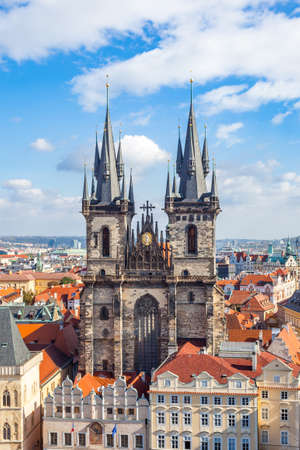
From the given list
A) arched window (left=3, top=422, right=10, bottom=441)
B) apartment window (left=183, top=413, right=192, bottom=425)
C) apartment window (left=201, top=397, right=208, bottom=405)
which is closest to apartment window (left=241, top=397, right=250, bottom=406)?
apartment window (left=201, top=397, right=208, bottom=405)

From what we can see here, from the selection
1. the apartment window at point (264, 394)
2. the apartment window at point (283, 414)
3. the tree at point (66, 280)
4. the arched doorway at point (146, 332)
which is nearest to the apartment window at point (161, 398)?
the apartment window at point (264, 394)

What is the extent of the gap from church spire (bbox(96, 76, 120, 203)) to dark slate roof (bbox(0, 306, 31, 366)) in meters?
21.0

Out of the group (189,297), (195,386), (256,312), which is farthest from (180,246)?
(256,312)

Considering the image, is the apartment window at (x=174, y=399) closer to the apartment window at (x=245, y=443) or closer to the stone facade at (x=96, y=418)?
the stone facade at (x=96, y=418)

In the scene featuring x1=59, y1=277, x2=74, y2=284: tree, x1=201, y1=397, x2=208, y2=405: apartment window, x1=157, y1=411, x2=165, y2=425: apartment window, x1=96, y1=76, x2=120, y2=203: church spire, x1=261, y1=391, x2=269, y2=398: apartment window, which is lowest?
x1=157, y1=411, x2=165, y2=425: apartment window

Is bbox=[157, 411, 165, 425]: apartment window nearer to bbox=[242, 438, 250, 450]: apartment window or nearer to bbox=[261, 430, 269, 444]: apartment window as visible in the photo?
bbox=[242, 438, 250, 450]: apartment window

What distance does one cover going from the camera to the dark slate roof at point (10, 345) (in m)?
58.4

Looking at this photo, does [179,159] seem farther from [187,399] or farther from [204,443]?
[204,443]

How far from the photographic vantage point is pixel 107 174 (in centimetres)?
7369

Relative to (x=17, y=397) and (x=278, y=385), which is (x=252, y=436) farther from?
(x=17, y=397)

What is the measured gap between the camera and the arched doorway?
232 ft

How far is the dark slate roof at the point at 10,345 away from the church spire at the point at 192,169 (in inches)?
1086

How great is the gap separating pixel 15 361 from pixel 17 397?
3.80 metres

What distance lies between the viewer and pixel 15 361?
58.1 metres
